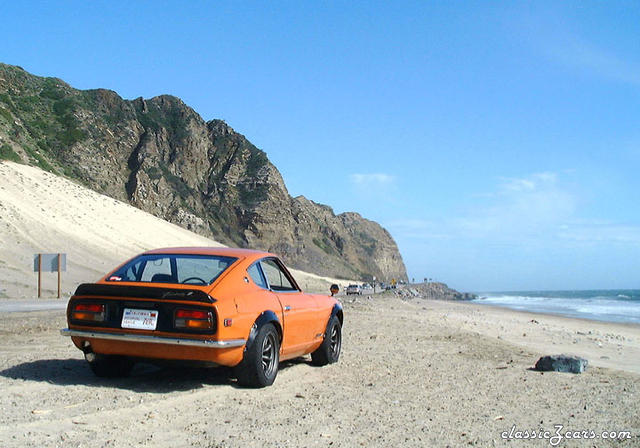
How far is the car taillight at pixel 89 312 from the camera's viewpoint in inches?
259

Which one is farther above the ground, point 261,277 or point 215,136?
point 215,136

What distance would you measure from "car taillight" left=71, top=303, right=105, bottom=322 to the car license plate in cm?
29

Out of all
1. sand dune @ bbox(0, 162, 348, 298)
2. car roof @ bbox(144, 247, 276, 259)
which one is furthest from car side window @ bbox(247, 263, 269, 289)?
sand dune @ bbox(0, 162, 348, 298)

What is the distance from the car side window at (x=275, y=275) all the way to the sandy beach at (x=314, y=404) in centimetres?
109

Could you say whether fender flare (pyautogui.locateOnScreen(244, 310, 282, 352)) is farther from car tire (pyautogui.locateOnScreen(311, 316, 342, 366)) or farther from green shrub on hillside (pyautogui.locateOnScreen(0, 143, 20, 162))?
green shrub on hillside (pyautogui.locateOnScreen(0, 143, 20, 162))

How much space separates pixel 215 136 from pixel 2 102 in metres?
31.0

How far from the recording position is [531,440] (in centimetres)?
523

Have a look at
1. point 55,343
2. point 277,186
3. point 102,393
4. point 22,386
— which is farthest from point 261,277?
point 277,186

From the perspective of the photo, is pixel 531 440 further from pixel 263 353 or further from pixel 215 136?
pixel 215 136

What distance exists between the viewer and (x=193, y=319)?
622cm

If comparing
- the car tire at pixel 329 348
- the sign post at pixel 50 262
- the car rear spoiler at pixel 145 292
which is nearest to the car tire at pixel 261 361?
the car rear spoiler at pixel 145 292

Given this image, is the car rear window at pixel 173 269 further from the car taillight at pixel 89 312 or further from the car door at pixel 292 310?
the car door at pixel 292 310

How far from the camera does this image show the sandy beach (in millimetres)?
5043

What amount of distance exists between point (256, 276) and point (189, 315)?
1.22m
